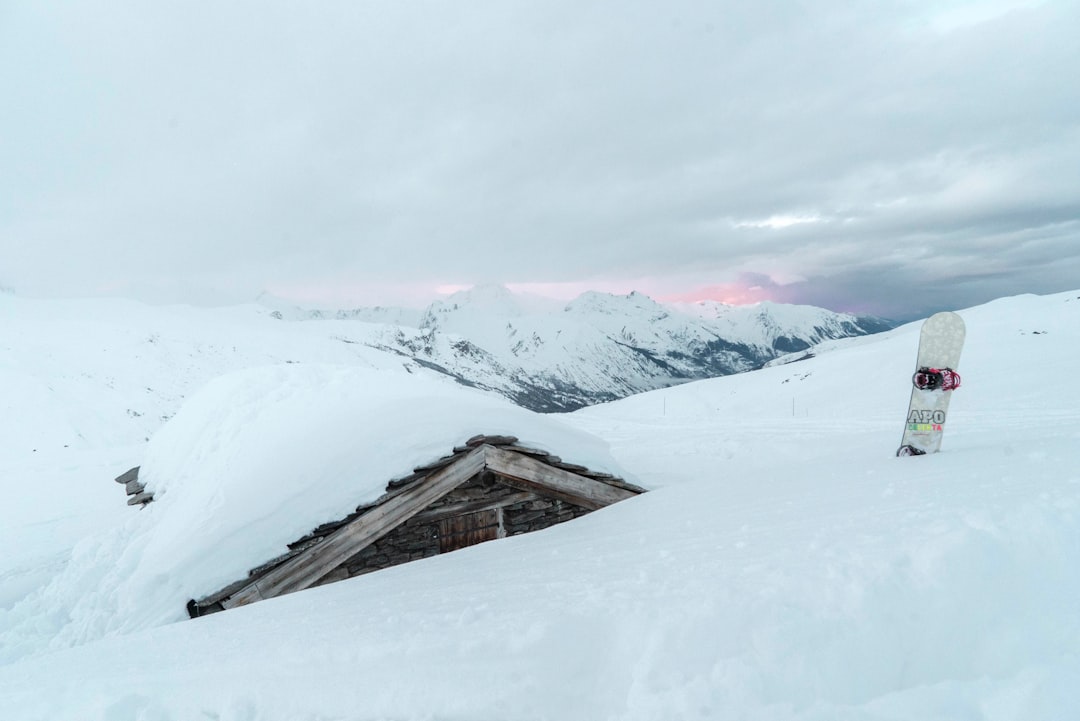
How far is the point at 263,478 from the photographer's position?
19.8 feet

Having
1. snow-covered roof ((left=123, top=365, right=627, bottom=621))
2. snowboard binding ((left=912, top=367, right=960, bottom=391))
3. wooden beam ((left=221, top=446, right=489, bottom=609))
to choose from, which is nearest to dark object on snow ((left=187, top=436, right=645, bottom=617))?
wooden beam ((left=221, top=446, right=489, bottom=609))

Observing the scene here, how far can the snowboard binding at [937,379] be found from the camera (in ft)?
23.6

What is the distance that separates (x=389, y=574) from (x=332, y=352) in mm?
106020

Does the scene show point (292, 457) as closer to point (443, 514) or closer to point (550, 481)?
point (443, 514)

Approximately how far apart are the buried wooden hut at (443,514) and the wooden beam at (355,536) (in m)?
0.01

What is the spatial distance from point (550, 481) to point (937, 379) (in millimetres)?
6063

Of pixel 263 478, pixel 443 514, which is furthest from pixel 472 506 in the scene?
pixel 263 478

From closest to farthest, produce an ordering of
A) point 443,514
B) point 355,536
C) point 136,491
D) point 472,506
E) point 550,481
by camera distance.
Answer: point 355,536
point 443,514
point 472,506
point 550,481
point 136,491

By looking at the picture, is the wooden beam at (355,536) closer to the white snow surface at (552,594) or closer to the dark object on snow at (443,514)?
the dark object on snow at (443,514)

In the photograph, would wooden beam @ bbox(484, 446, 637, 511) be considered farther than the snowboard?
No

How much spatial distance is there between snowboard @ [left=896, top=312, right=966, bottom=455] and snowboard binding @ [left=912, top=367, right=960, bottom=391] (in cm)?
7

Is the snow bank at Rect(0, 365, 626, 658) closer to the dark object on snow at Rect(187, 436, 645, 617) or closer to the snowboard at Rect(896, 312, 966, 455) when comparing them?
the dark object on snow at Rect(187, 436, 645, 617)

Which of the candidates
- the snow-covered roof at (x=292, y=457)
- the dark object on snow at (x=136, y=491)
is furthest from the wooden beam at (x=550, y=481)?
the dark object on snow at (x=136, y=491)

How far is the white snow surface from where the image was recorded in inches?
102
